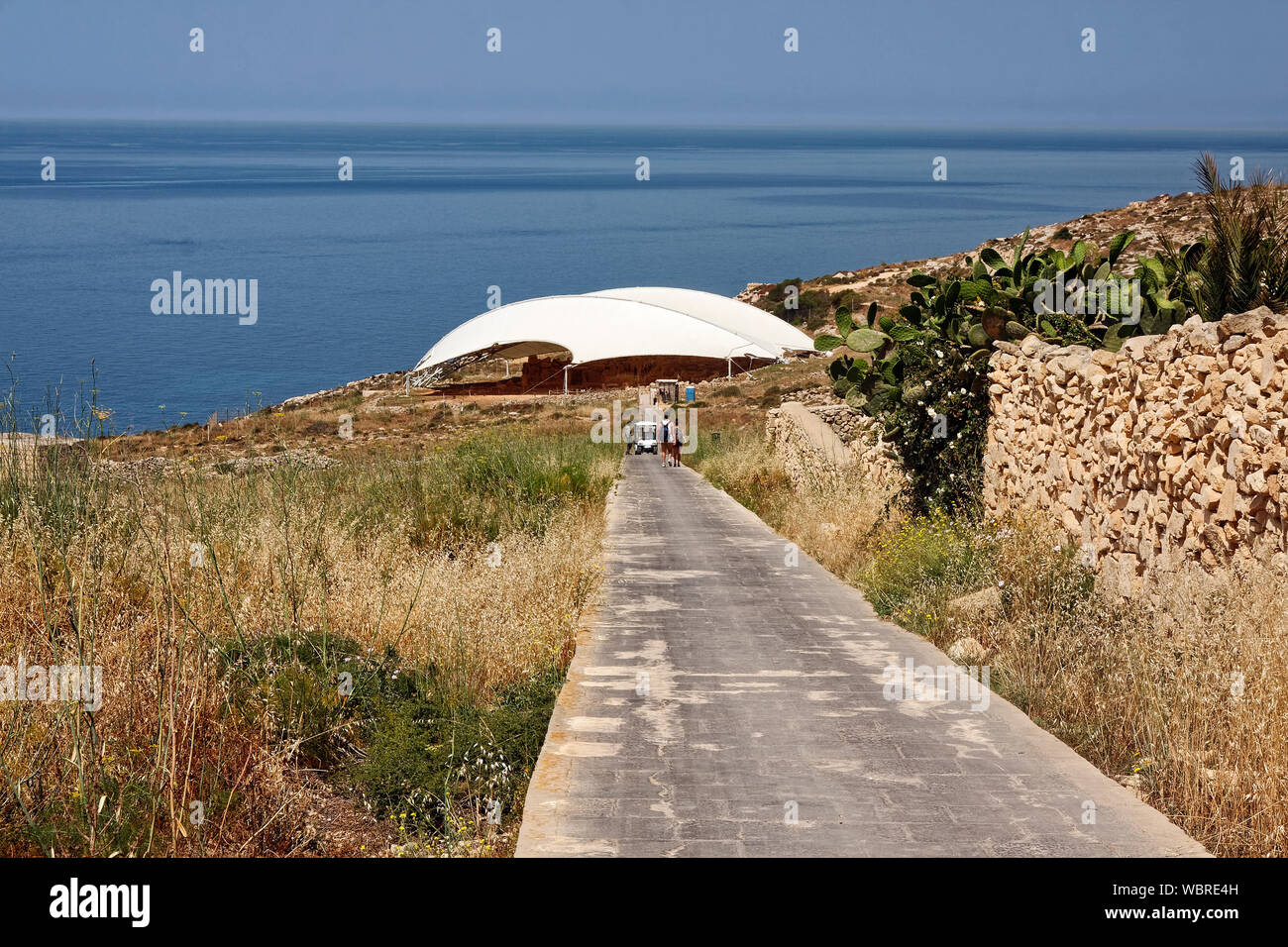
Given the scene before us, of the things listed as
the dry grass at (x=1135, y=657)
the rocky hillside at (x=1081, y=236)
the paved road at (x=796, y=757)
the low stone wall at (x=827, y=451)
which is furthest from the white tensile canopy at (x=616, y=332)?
the paved road at (x=796, y=757)

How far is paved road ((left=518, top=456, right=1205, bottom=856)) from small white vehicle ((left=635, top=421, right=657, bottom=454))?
22.5 meters

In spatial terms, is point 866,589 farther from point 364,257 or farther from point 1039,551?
point 364,257

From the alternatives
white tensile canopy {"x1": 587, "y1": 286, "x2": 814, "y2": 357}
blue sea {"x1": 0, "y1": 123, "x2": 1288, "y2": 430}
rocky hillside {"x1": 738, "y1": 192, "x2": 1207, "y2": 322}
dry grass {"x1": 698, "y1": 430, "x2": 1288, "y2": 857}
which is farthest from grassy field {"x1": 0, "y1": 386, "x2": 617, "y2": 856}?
white tensile canopy {"x1": 587, "y1": 286, "x2": 814, "y2": 357}

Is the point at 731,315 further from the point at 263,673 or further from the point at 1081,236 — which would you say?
the point at 263,673

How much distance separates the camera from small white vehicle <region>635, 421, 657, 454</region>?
30.0m

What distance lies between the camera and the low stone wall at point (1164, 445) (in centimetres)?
503

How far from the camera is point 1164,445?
19.1ft

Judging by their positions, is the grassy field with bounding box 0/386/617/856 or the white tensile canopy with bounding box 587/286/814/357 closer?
the grassy field with bounding box 0/386/617/856

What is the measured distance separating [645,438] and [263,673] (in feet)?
83.7

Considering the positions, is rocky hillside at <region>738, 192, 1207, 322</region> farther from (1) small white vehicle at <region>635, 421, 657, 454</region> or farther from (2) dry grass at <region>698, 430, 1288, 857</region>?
(2) dry grass at <region>698, 430, 1288, 857</region>

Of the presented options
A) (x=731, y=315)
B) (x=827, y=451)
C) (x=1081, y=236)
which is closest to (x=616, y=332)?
(x=731, y=315)

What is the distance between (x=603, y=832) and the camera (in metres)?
3.79
